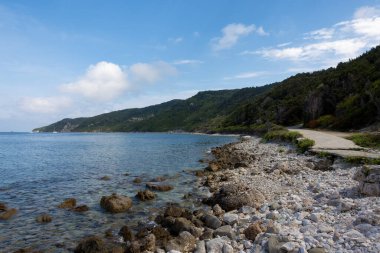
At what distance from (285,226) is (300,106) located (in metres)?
106

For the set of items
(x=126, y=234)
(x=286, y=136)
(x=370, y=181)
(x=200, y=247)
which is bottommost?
(x=126, y=234)

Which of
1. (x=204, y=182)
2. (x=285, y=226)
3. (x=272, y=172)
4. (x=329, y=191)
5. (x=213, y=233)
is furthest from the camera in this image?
(x=204, y=182)

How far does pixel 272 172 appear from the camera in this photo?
26.5 meters

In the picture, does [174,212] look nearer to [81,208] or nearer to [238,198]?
[238,198]

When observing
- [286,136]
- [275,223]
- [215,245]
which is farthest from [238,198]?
[286,136]

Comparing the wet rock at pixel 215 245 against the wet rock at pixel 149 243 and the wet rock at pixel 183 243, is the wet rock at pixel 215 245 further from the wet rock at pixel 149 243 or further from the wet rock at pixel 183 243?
the wet rock at pixel 149 243

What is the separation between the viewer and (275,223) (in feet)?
44.2

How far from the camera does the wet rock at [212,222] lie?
15180mm

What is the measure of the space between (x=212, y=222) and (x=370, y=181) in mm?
7596

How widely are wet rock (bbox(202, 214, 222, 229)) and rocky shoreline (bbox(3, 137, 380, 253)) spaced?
0.05m

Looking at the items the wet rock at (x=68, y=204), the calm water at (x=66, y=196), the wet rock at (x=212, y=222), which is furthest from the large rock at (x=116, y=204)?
the wet rock at (x=212, y=222)

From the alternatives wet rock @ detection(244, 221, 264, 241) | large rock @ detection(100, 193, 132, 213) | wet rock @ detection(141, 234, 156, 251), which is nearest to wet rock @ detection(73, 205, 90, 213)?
large rock @ detection(100, 193, 132, 213)

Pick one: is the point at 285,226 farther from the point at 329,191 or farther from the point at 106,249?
the point at 106,249

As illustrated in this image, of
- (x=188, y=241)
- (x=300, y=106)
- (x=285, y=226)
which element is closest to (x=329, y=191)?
(x=285, y=226)
